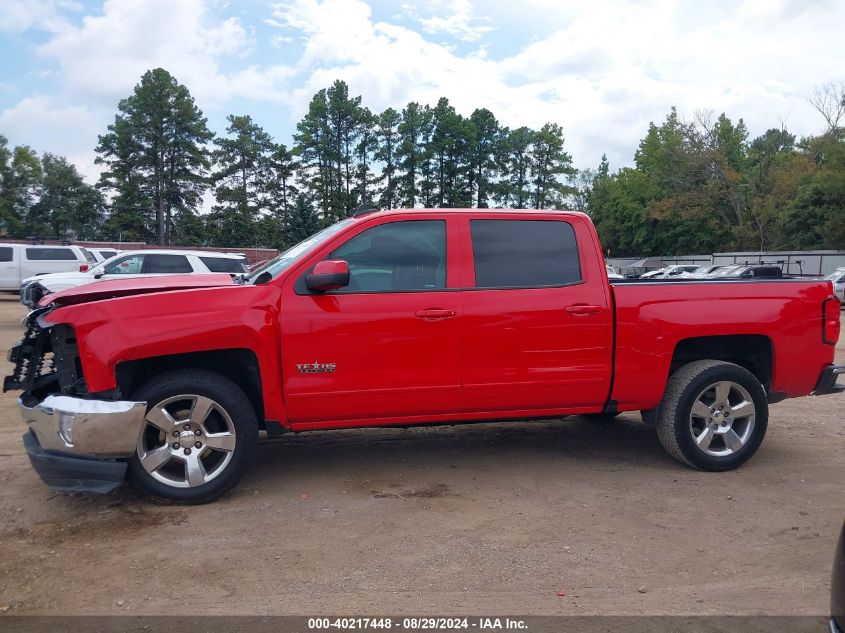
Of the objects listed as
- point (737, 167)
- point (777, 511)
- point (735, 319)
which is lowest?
point (777, 511)

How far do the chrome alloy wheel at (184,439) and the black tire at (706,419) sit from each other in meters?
3.21

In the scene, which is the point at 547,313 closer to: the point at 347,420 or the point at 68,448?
the point at 347,420

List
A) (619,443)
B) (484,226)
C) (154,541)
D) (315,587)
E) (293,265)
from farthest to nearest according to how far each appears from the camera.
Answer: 1. (619,443)
2. (484,226)
3. (293,265)
4. (154,541)
5. (315,587)

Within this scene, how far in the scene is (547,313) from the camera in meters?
4.89

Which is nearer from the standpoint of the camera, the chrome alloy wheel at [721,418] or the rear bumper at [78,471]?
the rear bumper at [78,471]

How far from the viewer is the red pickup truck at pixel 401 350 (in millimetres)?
4320

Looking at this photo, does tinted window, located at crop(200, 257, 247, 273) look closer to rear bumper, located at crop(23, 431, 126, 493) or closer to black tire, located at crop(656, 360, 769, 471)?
rear bumper, located at crop(23, 431, 126, 493)

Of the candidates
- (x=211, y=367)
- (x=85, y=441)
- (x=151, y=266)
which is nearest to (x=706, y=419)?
(x=211, y=367)

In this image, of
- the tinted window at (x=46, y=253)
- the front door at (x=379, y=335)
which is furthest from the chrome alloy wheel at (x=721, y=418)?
the tinted window at (x=46, y=253)

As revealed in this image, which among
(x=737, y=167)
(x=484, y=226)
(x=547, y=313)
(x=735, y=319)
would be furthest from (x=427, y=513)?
(x=737, y=167)

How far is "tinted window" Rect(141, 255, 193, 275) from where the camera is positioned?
14157 millimetres

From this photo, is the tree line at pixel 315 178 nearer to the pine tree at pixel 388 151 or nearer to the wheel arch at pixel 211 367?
the pine tree at pixel 388 151

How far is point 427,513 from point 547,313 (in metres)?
1.64

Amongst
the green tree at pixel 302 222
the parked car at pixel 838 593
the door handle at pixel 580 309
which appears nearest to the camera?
the parked car at pixel 838 593
